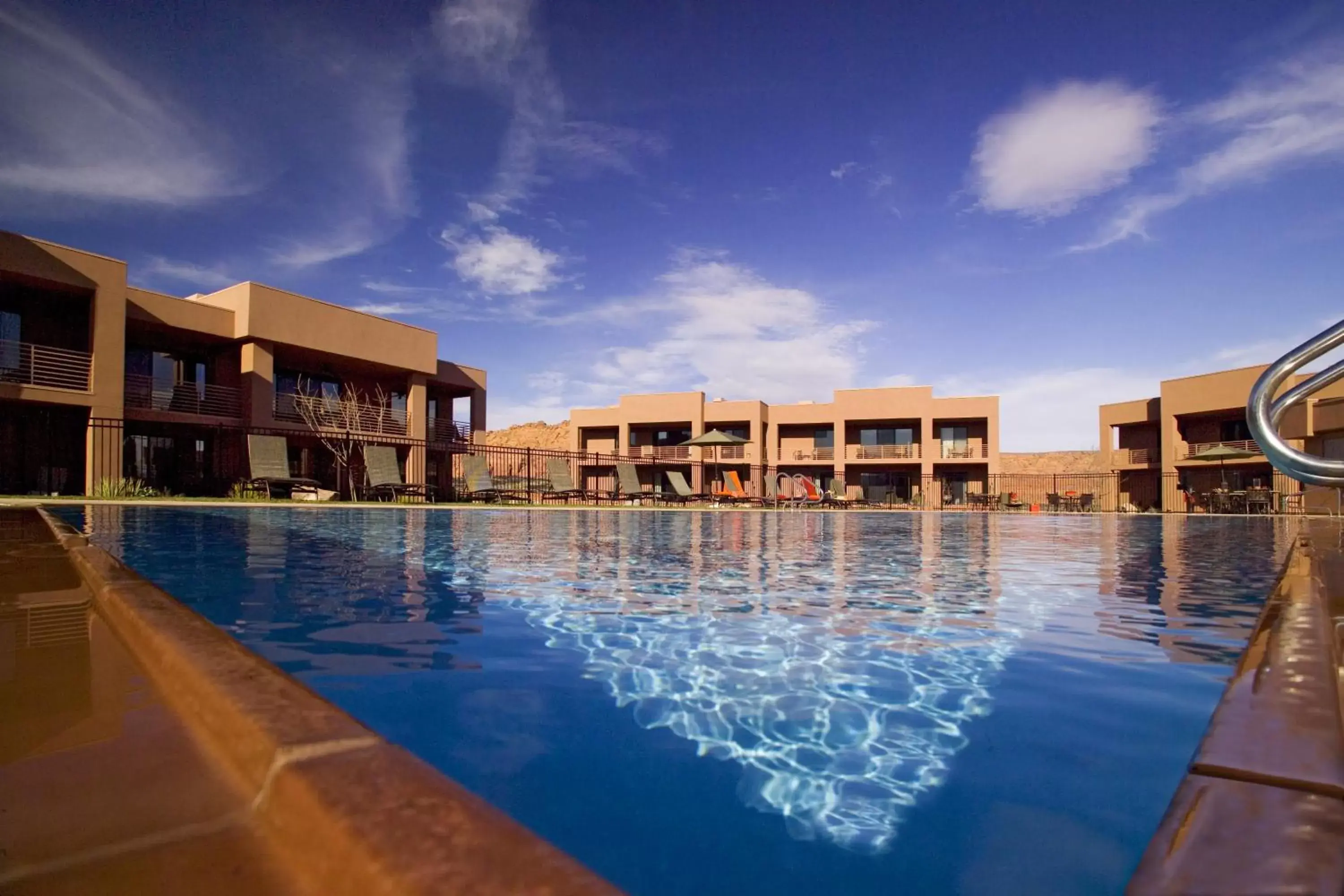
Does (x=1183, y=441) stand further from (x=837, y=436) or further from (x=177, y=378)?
(x=177, y=378)

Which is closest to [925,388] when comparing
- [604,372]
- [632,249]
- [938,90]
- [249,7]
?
[632,249]

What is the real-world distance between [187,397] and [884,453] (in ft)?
85.7

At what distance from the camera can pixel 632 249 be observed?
2436 centimetres

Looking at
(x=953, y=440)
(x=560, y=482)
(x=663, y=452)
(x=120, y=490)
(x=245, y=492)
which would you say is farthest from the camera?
(x=663, y=452)

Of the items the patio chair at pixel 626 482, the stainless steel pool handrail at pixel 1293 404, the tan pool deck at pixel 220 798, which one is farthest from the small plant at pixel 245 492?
the stainless steel pool handrail at pixel 1293 404

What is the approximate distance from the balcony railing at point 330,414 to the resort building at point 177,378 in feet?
0.17

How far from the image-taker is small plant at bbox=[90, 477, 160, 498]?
42.7 ft

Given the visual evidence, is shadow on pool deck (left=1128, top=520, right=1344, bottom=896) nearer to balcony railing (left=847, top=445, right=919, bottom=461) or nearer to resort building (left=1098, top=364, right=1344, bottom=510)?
resort building (left=1098, top=364, right=1344, bottom=510)

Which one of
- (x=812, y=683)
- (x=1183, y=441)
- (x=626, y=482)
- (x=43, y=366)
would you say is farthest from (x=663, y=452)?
(x=812, y=683)

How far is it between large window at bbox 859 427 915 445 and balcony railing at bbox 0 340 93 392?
1111 inches

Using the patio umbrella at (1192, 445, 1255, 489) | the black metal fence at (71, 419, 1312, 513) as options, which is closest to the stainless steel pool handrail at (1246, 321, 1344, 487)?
the black metal fence at (71, 419, 1312, 513)

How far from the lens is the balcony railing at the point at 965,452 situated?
2950cm

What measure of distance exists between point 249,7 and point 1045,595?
668 inches

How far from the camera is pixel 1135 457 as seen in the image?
29938 millimetres
